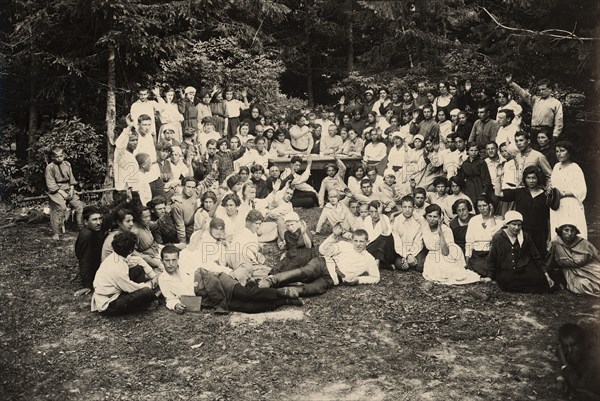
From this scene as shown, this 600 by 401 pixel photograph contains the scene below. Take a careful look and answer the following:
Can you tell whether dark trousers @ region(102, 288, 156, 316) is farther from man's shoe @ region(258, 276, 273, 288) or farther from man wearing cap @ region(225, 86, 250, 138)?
man wearing cap @ region(225, 86, 250, 138)

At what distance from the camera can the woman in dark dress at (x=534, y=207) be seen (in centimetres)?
749

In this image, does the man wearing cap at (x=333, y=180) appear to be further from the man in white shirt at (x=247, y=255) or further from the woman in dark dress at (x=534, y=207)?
the woman in dark dress at (x=534, y=207)

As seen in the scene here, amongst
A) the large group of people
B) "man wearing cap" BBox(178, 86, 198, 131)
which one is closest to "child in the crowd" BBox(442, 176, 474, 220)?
the large group of people

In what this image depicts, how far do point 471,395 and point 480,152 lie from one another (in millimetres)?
5694

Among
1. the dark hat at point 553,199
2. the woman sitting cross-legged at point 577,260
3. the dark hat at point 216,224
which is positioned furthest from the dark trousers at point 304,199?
the woman sitting cross-legged at point 577,260

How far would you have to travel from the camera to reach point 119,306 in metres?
6.55

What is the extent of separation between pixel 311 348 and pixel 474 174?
15.8 ft

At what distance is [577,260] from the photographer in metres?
6.83

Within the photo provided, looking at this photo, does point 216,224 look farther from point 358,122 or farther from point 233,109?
point 358,122

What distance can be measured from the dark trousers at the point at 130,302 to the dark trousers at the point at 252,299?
1.00m

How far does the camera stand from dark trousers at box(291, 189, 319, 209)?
11492mm

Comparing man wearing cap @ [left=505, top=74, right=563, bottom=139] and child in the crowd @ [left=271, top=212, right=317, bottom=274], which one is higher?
man wearing cap @ [left=505, top=74, right=563, bottom=139]

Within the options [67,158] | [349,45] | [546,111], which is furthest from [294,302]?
[349,45]

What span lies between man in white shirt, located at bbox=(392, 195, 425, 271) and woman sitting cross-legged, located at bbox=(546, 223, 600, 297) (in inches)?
71.2
